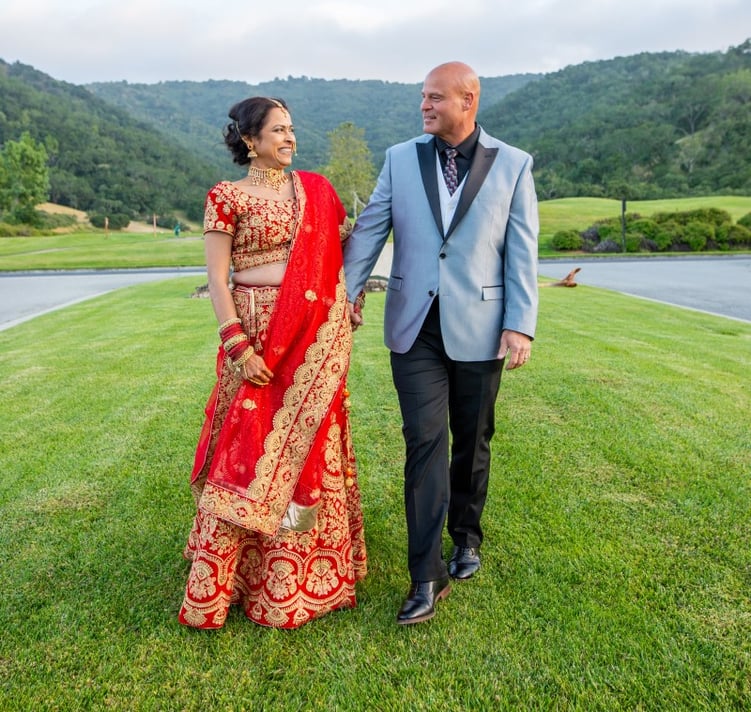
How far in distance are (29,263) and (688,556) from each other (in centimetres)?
2809

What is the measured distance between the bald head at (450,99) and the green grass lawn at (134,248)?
79.4 feet

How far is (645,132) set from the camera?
244 feet

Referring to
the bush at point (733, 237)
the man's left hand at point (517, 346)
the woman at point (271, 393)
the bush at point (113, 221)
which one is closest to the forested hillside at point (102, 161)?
the bush at point (113, 221)

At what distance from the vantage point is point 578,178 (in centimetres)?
7150

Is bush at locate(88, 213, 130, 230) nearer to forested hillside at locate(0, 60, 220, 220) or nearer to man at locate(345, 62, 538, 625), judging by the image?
forested hillside at locate(0, 60, 220, 220)

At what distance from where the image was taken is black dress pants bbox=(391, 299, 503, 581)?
2.68 metres

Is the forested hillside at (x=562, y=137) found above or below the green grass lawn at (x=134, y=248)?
above

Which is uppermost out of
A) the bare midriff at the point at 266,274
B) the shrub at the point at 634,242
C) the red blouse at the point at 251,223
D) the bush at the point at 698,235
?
the red blouse at the point at 251,223

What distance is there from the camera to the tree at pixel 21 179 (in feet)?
173

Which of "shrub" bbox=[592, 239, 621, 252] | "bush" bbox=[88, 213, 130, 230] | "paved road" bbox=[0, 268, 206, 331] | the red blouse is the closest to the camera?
the red blouse

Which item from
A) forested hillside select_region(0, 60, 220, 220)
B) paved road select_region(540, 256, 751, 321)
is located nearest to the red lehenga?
Answer: paved road select_region(540, 256, 751, 321)

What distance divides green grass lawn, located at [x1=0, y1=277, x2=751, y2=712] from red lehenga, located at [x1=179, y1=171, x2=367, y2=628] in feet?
0.55

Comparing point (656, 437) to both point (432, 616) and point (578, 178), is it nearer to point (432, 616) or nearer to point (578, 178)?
point (432, 616)

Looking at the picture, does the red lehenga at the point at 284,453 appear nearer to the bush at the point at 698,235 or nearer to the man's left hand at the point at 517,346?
the man's left hand at the point at 517,346
